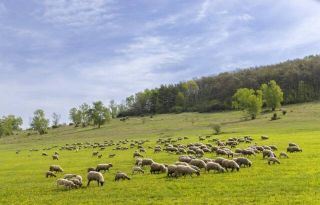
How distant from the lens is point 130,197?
22.2 meters

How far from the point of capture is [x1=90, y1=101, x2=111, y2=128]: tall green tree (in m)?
166

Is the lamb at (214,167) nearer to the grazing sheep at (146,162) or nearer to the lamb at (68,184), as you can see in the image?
the grazing sheep at (146,162)

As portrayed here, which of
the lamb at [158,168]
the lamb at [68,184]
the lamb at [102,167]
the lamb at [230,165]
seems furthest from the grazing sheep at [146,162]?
the lamb at [68,184]

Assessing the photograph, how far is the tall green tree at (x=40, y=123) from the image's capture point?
176500 mm

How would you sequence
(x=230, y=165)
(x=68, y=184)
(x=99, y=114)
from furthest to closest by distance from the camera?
1. (x=99, y=114)
2. (x=230, y=165)
3. (x=68, y=184)

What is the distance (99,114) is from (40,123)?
1062 inches

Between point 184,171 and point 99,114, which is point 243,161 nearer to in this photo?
point 184,171

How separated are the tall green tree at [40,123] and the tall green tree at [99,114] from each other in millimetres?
22525

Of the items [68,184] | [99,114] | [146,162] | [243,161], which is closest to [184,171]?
[243,161]

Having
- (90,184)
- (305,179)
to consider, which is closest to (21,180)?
(90,184)

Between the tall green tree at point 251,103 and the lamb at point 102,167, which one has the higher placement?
the tall green tree at point 251,103

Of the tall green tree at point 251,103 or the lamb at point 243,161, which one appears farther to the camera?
the tall green tree at point 251,103

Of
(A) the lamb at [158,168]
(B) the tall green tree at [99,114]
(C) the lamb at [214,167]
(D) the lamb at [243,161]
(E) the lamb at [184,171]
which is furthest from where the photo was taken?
(B) the tall green tree at [99,114]

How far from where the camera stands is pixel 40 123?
177000mm
